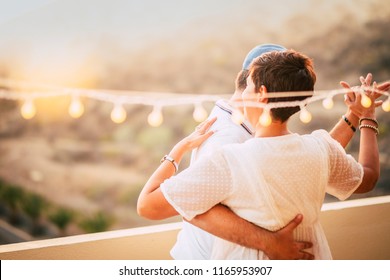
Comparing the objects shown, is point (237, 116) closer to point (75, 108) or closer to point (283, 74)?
point (283, 74)

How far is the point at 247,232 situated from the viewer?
1158 mm

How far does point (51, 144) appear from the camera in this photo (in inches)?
327

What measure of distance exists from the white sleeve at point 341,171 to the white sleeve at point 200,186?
34 centimetres

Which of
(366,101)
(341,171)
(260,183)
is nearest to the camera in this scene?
(260,183)

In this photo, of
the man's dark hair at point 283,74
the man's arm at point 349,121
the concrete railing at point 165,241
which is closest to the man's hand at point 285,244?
the man's dark hair at point 283,74

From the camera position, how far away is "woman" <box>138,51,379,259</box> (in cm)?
113

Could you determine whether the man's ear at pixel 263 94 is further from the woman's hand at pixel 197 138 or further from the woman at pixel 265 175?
the woman's hand at pixel 197 138

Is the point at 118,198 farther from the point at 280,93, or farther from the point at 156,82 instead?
the point at 280,93

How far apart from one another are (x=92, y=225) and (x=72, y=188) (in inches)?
31.9

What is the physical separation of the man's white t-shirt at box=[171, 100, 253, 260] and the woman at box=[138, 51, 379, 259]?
0.35ft

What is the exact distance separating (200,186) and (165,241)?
0.94 metres

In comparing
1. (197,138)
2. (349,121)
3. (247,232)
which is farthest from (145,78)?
(247,232)

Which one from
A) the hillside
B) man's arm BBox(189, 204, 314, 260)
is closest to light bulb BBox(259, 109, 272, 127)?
man's arm BBox(189, 204, 314, 260)

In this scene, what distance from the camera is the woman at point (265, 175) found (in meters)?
1.13
